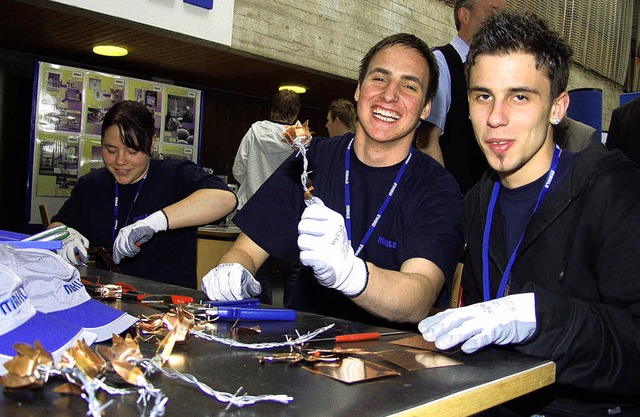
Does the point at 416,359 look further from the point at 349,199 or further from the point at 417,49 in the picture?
the point at 417,49

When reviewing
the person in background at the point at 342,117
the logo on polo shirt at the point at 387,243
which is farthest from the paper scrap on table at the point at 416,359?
the person in background at the point at 342,117

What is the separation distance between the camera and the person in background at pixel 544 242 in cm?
129

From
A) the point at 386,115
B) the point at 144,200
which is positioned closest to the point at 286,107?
the point at 144,200

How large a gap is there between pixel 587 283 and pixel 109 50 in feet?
17.0

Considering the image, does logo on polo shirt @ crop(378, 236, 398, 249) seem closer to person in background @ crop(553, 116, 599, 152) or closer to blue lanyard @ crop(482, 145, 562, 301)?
blue lanyard @ crop(482, 145, 562, 301)

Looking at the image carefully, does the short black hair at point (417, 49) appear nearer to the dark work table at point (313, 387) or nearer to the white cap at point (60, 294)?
the dark work table at point (313, 387)

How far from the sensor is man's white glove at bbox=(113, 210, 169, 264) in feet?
8.24

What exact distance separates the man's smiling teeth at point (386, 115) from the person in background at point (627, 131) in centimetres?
140

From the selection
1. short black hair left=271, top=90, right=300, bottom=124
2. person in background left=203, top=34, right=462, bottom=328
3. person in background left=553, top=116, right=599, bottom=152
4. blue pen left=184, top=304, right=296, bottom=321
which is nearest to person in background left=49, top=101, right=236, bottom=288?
person in background left=203, top=34, right=462, bottom=328

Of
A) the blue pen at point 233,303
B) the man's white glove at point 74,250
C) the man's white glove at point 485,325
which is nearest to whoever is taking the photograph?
the man's white glove at point 485,325

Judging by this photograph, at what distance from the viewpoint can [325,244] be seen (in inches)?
55.9

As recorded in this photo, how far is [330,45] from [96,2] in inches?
99.9

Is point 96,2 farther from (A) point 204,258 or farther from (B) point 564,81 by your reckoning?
(B) point 564,81

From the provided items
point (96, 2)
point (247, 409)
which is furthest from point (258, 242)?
point (96, 2)
